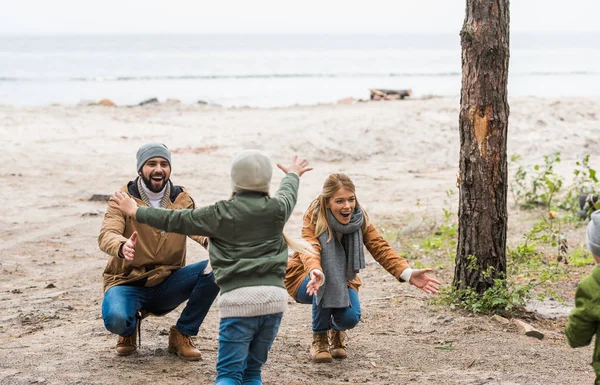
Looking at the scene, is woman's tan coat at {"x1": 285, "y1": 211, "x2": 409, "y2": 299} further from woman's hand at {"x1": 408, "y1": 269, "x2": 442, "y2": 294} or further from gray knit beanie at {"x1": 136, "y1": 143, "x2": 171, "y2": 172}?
gray knit beanie at {"x1": 136, "y1": 143, "x2": 171, "y2": 172}

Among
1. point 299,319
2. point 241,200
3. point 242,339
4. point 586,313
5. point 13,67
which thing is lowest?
point 299,319

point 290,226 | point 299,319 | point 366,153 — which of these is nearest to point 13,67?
point 366,153

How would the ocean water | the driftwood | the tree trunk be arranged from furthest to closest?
the ocean water → the driftwood → the tree trunk

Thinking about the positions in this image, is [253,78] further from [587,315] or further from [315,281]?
Answer: [587,315]

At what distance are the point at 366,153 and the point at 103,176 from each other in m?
5.66

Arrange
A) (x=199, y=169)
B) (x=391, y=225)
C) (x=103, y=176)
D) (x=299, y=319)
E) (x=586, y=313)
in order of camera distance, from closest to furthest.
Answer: (x=586, y=313) < (x=299, y=319) < (x=391, y=225) < (x=103, y=176) < (x=199, y=169)

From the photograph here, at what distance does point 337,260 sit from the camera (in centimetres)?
543

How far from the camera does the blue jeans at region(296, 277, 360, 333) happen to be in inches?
215

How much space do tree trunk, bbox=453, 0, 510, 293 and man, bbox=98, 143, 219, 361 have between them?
2293 millimetres

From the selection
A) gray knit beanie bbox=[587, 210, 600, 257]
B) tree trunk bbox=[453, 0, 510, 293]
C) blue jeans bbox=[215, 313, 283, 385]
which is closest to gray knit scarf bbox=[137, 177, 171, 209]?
blue jeans bbox=[215, 313, 283, 385]

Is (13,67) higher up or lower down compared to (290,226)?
higher up

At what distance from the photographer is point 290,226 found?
36.0 ft

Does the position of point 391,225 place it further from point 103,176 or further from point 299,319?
point 103,176

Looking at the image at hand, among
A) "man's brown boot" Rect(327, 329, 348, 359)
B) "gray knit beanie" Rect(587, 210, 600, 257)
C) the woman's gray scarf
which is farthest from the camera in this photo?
"man's brown boot" Rect(327, 329, 348, 359)
